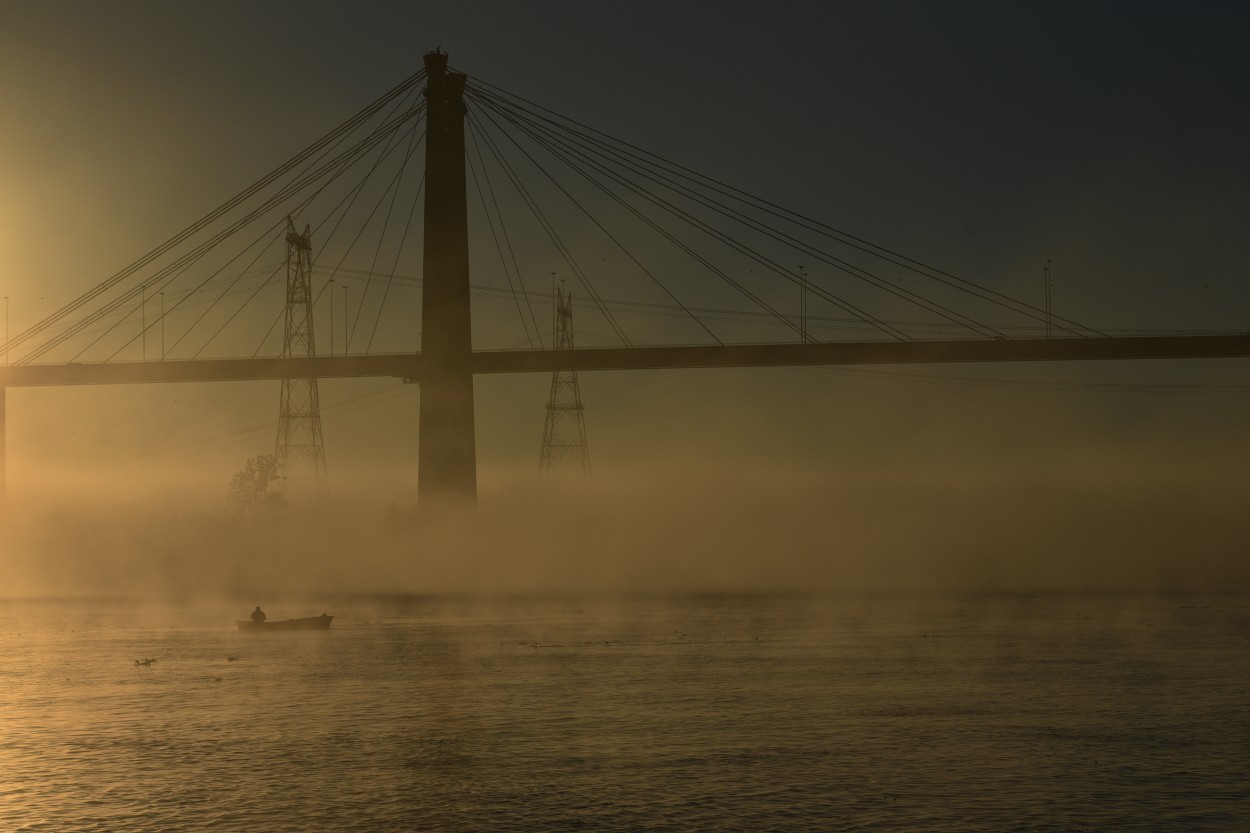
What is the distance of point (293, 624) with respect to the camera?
8356cm

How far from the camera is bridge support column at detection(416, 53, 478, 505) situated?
247 feet

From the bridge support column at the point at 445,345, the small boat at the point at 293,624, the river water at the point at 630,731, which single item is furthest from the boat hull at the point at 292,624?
the bridge support column at the point at 445,345

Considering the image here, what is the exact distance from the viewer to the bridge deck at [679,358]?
2867 inches

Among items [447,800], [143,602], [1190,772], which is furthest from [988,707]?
[143,602]

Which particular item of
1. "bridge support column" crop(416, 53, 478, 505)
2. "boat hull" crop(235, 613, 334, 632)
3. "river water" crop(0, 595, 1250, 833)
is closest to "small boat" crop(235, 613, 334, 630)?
"boat hull" crop(235, 613, 334, 632)

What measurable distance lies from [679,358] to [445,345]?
36.9 feet

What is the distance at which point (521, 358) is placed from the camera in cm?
7688

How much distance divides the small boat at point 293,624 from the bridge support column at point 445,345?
31.3ft

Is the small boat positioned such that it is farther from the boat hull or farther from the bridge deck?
the bridge deck

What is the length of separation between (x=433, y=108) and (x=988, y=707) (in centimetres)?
4580

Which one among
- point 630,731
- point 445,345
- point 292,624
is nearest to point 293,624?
point 292,624

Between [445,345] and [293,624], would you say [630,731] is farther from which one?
[293,624]

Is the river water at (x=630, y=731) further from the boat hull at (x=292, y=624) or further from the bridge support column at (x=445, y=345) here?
the bridge support column at (x=445, y=345)

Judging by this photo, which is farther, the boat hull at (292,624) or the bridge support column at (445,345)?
the boat hull at (292,624)
